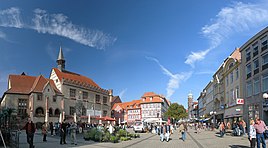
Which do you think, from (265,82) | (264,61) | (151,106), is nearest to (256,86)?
(265,82)

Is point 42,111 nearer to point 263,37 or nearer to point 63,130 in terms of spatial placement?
point 63,130

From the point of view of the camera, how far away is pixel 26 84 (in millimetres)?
64750

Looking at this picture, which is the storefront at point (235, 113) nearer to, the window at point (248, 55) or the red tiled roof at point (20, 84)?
the window at point (248, 55)

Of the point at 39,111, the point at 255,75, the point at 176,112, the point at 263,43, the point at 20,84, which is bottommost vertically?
the point at 176,112

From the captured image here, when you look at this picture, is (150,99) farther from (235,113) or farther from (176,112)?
(235,113)

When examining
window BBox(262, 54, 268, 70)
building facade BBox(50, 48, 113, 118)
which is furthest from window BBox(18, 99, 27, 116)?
window BBox(262, 54, 268, 70)

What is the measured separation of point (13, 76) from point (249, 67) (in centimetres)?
5141

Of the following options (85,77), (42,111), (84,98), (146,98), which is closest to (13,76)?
(42,111)

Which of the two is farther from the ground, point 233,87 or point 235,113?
point 233,87

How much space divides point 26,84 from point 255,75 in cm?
4987

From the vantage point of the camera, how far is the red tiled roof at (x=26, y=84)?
204ft

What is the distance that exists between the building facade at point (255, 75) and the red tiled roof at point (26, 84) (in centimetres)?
4287

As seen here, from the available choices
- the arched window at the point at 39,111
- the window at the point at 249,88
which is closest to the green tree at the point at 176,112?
the arched window at the point at 39,111

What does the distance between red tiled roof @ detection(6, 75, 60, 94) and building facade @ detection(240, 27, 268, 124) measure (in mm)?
42873
